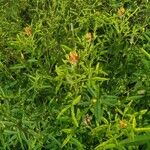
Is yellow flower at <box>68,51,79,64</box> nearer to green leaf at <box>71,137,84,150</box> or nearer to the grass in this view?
the grass

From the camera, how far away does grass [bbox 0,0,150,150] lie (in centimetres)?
213

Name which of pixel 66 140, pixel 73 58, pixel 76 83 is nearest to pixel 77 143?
pixel 66 140

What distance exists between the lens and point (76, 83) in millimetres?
2154

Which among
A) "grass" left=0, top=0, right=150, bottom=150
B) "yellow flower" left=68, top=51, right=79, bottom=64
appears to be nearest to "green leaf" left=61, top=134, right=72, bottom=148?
"grass" left=0, top=0, right=150, bottom=150

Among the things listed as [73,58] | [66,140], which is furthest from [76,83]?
[66,140]

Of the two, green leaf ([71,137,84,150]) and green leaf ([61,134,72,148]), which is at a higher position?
green leaf ([61,134,72,148])

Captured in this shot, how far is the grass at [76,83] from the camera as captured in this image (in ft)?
6.98

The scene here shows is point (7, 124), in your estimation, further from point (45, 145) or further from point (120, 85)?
point (120, 85)

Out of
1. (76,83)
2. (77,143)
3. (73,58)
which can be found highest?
(73,58)

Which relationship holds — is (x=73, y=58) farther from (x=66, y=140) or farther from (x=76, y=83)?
(x=66, y=140)

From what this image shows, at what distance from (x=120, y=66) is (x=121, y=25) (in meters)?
0.24

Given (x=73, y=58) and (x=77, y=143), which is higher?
(x=73, y=58)

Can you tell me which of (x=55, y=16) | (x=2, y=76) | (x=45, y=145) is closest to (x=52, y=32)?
(x=55, y=16)

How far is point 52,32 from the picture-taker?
2.78 metres
